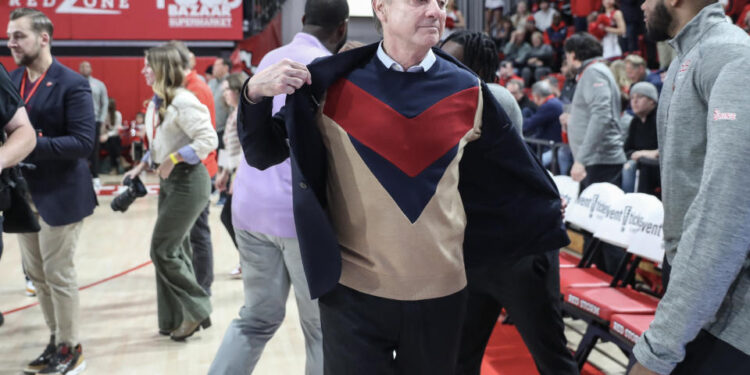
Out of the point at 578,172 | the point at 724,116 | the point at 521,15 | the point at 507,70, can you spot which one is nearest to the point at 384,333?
the point at 724,116

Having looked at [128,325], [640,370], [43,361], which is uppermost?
[640,370]

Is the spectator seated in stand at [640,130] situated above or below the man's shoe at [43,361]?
above

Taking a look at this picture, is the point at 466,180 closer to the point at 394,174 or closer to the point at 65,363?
the point at 394,174

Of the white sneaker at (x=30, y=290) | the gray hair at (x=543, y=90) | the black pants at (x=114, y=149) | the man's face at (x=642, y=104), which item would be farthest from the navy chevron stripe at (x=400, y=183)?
the black pants at (x=114, y=149)

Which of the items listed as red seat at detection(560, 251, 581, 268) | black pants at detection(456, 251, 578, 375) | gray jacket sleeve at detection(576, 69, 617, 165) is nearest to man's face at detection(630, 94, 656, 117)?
gray jacket sleeve at detection(576, 69, 617, 165)

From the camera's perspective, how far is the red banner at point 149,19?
14.3 metres

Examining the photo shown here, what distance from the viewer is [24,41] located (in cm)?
342

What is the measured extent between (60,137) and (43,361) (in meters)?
1.24

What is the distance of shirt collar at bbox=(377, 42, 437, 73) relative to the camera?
183cm

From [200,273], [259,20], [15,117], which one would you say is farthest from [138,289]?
[259,20]

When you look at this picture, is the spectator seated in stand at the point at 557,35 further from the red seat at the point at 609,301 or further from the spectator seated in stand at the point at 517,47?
the red seat at the point at 609,301

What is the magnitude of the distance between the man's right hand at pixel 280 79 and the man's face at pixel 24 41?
7.25ft

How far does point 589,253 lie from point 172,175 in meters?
2.40

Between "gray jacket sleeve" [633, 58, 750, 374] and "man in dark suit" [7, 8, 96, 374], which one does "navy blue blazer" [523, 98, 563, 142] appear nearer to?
"man in dark suit" [7, 8, 96, 374]
